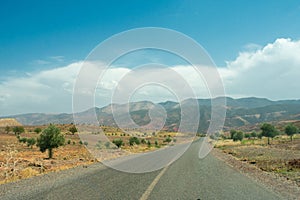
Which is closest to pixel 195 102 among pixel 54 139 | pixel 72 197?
pixel 54 139

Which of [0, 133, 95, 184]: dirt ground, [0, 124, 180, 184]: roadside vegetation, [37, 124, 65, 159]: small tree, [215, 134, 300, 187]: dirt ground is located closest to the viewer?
[0, 133, 95, 184]: dirt ground

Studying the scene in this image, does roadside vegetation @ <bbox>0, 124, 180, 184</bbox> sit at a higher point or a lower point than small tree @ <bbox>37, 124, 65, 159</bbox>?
lower

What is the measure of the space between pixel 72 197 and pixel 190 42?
1614cm

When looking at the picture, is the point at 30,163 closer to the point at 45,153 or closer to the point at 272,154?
the point at 45,153

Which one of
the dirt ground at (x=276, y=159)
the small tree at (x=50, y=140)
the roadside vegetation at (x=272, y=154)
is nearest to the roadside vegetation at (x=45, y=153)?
the small tree at (x=50, y=140)

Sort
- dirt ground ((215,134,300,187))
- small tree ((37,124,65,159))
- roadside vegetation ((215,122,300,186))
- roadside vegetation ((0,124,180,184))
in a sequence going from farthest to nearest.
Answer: small tree ((37,124,65,159)) → roadside vegetation ((215,122,300,186)) → roadside vegetation ((0,124,180,184)) → dirt ground ((215,134,300,187))

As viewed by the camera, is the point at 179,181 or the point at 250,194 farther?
the point at 179,181

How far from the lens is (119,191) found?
30.6 ft

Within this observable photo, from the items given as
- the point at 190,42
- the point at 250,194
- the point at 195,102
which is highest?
the point at 190,42

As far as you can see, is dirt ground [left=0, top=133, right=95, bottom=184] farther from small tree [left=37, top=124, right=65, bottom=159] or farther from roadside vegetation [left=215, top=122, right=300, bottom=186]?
roadside vegetation [left=215, top=122, right=300, bottom=186]

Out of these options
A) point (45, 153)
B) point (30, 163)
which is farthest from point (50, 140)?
point (30, 163)

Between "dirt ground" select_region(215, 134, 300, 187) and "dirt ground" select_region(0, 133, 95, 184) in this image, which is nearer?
"dirt ground" select_region(0, 133, 95, 184)

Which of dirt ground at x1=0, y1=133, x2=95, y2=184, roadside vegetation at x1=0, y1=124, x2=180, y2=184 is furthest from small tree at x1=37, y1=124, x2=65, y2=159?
dirt ground at x1=0, y1=133, x2=95, y2=184

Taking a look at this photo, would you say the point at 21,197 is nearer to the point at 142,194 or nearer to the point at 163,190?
the point at 142,194
